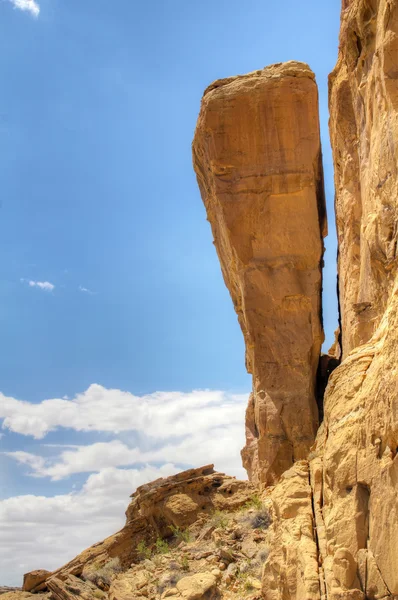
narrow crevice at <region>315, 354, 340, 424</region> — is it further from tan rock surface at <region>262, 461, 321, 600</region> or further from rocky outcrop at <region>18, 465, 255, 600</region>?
tan rock surface at <region>262, 461, 321, 600</region>

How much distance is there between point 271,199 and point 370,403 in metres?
16.1

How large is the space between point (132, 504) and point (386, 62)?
56.3 ft

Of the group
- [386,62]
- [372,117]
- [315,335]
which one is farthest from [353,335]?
[386,62]

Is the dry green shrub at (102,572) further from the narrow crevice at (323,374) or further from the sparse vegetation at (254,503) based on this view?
the narrow crevice at (323,374)

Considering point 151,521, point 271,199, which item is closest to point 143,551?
point 151,521

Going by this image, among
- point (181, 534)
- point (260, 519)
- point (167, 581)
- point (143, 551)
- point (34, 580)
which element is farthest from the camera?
point (34, 580)

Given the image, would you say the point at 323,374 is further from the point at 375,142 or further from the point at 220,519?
the point at 375,142

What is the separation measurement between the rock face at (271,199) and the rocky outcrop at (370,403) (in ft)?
31.1

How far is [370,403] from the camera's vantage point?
8.35 metres

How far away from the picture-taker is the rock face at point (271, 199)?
23.2m

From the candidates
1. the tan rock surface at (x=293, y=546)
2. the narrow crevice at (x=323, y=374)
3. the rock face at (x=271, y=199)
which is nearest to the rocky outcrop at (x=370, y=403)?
the tan rock surface at (x=293, y=546)

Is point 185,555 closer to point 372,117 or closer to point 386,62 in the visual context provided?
point 372,117

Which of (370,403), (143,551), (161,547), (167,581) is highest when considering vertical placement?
(370,403)

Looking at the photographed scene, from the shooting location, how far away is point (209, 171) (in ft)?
80.8
